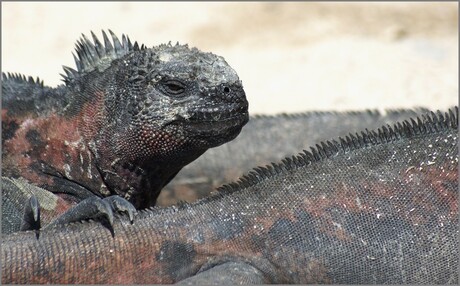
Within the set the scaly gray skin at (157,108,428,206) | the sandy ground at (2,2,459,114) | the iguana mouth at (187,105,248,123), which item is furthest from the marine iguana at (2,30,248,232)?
the sandy ground at (2,2,459,114)

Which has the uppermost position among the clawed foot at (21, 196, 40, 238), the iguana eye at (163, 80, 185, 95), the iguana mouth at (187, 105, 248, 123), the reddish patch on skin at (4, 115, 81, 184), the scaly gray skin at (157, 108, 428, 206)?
the iguana eye at (163, 80, 185, 95)

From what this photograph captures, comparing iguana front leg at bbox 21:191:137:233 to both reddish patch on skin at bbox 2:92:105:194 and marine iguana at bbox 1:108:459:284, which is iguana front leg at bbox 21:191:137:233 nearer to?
marine iguana at bbox 1:108:459:284

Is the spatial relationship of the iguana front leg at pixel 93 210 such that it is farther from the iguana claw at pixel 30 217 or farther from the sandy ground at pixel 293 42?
the sandy ground at pixel 293 42

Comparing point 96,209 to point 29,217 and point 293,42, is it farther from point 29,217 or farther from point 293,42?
point 293,42

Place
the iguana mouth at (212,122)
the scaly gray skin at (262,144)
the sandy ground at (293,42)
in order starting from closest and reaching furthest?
the iguana mouth at (212,122) < the scaly gray skin at (262,144) < the sandy ground at (293,42)

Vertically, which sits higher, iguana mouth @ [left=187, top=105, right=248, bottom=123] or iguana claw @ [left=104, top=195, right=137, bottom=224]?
iguana mouth @ [left=187, top=105, right=248, bottom=123]

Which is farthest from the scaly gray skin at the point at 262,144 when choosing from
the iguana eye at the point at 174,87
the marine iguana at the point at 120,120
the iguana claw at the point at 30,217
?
the iguana claw at the point at 30,217
